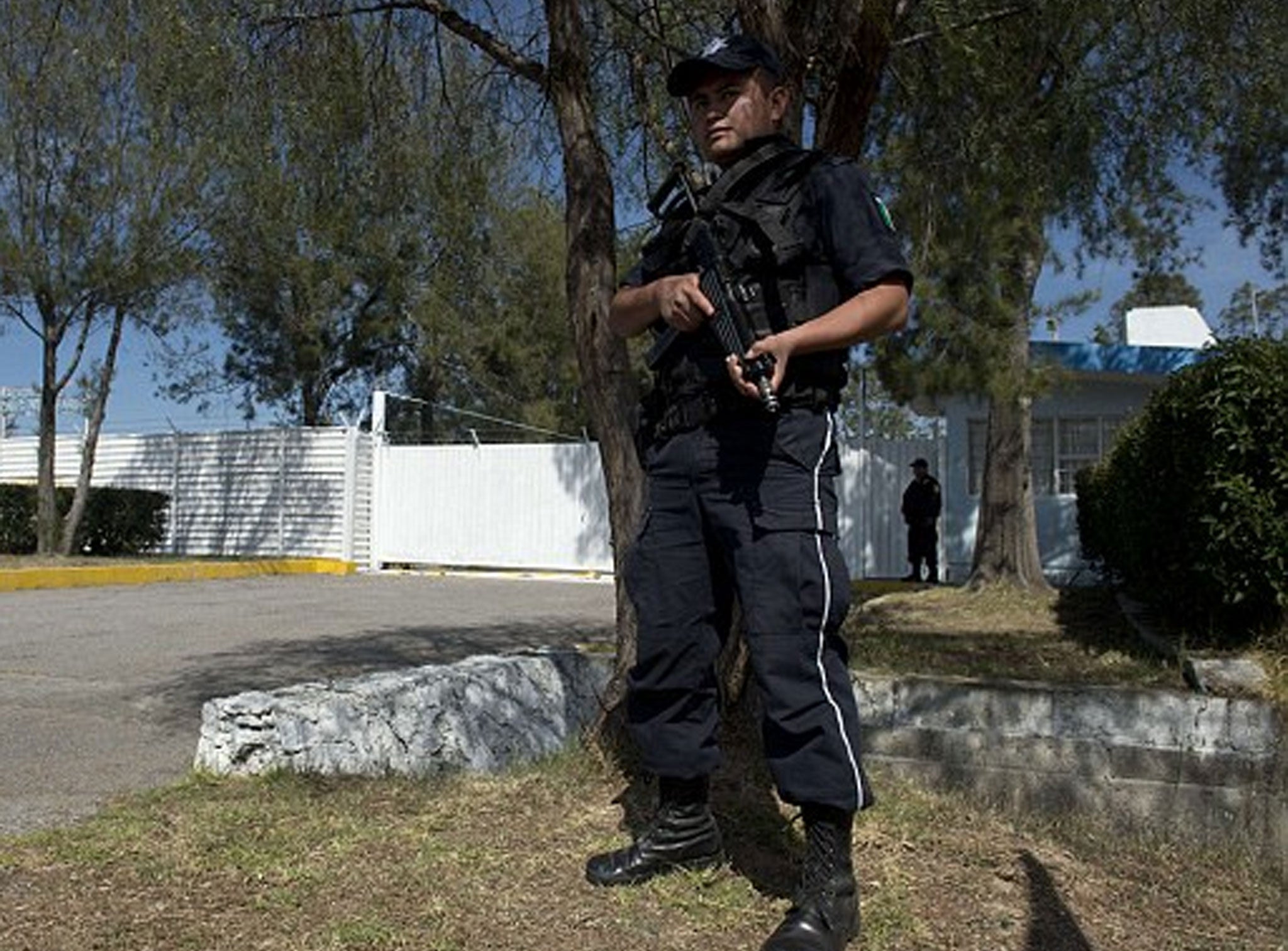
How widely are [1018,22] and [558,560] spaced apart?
510 inches

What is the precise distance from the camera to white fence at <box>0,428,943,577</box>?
705 inches

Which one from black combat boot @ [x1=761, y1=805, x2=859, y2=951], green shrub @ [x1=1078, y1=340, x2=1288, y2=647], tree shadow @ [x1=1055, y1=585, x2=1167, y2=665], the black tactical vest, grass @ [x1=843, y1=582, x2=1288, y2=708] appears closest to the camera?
black combat boot @ [x1=761, y1=805, x2=859, y2=951]

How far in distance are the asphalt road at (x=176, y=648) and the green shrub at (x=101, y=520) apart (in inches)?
175

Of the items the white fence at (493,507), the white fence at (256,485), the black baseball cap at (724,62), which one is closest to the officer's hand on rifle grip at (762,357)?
the black baseball cap at (724,62)

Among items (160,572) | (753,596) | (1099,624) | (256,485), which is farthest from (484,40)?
(256,485)

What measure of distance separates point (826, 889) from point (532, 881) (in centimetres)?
70

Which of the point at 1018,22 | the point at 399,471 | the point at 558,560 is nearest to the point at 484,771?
the point at 1018,22

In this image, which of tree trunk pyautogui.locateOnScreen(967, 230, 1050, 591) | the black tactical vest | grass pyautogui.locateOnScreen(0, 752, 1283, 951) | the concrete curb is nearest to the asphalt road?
the concrete curb

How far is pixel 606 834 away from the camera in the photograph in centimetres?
318

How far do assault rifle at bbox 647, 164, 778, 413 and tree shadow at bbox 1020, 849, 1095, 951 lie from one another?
1.26 m

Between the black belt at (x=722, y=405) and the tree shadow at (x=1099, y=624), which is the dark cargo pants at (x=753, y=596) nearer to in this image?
the black belt at (x=722, y=405)

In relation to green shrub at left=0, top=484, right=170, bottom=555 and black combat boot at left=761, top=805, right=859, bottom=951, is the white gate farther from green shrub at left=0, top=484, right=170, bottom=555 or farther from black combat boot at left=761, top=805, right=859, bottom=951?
black combat boot at left=761, top=805, right=859, bottom=951

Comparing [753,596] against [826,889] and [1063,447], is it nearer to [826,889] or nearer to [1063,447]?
[826,889]

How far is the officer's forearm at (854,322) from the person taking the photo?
2.53 metres
